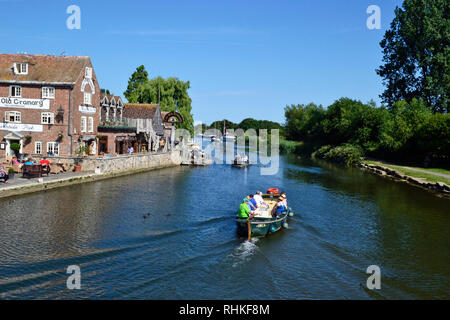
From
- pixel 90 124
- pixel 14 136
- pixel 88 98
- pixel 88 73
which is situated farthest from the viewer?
pixel 90 124

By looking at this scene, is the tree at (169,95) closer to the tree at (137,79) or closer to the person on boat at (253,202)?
the tree at (137,79)

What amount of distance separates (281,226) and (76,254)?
1237cm

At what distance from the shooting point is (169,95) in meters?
76.1

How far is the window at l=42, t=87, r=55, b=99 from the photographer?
42500mm

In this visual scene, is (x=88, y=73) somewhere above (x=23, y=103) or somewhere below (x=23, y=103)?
above

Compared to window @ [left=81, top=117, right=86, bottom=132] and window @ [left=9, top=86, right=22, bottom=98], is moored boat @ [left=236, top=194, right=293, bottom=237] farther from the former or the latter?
window @ [left=9, top=86, right=22, bottom=98]

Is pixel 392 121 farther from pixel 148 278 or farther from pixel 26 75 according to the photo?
pixel 148 278

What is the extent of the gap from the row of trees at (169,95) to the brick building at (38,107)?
29669 mm

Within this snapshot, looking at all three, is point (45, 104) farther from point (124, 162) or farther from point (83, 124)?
point (124, 162)

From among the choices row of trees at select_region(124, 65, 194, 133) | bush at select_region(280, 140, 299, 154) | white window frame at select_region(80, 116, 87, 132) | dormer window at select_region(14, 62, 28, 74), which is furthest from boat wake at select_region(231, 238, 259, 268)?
bush at select_region(280, 140, 299, 154)

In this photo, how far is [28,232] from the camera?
20234 millimetres

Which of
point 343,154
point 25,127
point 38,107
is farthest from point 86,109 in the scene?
point 343,154

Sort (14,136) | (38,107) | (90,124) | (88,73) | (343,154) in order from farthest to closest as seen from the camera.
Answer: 1. (343,154)
2. (90,124)
3. (88,73)
4. (38,107)
5. (14,136)

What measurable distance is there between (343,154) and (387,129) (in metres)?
12.3
